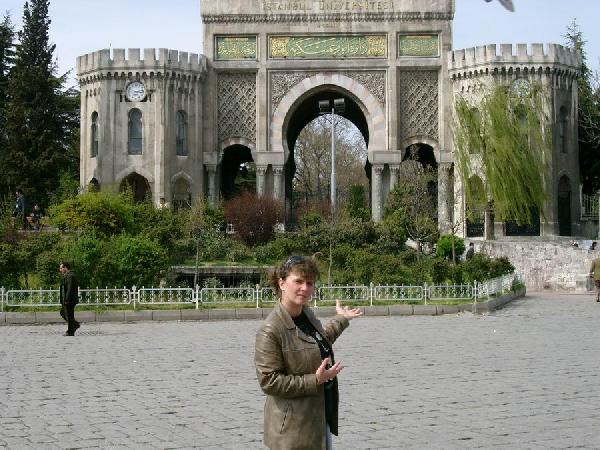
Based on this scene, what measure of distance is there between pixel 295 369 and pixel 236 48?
3459 centimetres

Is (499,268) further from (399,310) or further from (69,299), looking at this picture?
(69,299)

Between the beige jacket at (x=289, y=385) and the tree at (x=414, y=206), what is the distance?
67.1 feet

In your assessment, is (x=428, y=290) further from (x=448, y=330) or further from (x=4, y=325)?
(x=4, y=325)

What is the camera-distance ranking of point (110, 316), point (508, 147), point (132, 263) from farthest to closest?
point (508, 147)
point (132, 263)
point (110, 316)

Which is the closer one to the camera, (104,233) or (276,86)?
(104,233)

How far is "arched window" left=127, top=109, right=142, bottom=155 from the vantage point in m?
36.5

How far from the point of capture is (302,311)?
4.24 meters

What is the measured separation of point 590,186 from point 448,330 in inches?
1158

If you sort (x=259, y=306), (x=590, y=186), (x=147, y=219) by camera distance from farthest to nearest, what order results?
(x=590, y=186)
(x=147, y=219)
(x=259, y=306)

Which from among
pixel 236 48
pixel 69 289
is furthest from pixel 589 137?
pixel 69 289

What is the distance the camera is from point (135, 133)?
36.6m

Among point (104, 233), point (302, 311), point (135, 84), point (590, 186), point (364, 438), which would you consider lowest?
point (364, 438)

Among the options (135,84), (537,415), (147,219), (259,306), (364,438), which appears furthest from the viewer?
(135,84)

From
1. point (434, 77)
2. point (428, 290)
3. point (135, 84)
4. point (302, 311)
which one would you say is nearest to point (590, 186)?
point (434, 77)
